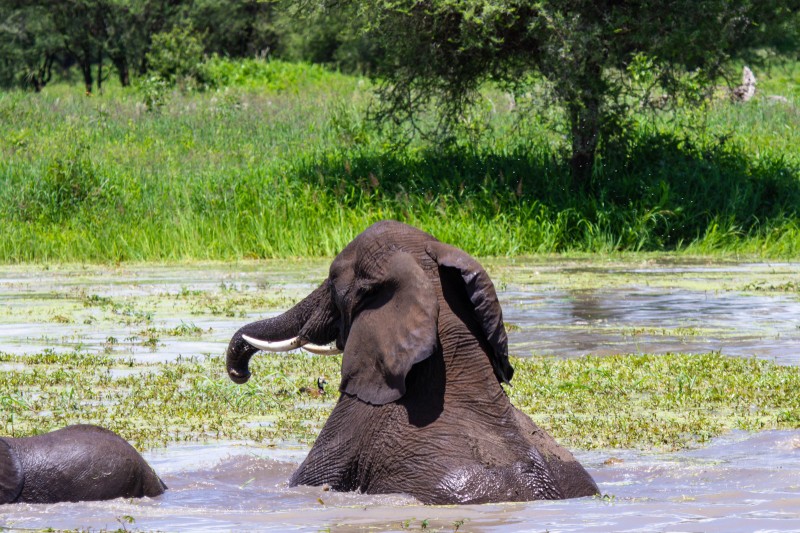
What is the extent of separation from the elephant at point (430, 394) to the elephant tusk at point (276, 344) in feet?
1.20

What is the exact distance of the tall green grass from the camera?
1698cm

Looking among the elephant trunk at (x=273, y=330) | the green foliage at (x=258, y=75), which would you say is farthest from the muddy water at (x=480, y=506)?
the green foliage at (x=258, y=75)

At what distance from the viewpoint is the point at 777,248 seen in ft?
55.3

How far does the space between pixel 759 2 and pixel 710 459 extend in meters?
13.5

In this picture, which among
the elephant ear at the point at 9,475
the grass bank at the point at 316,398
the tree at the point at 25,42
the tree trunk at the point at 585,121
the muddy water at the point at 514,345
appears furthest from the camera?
the tree at the point at 25,42

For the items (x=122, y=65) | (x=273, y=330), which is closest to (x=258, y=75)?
(x=122, y=65)

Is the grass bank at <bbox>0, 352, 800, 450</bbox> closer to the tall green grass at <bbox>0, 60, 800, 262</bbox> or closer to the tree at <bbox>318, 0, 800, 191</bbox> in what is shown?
the tall green grass at <bbox>0, 60, 800, 262</bbox>

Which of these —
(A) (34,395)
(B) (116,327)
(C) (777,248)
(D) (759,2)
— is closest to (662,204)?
(C) (777,248)

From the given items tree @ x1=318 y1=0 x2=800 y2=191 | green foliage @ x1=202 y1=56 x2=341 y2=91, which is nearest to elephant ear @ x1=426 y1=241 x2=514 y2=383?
tree @ x1=318 y1=0 x2=800 y2=191

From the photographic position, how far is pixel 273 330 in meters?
5.69

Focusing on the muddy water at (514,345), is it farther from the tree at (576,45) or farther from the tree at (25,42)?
the tree at (25,42)

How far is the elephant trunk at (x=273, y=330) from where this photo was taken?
5.64 m

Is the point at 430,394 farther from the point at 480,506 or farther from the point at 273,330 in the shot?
the point at 273,330

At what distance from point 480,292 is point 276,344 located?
41.3 inches
